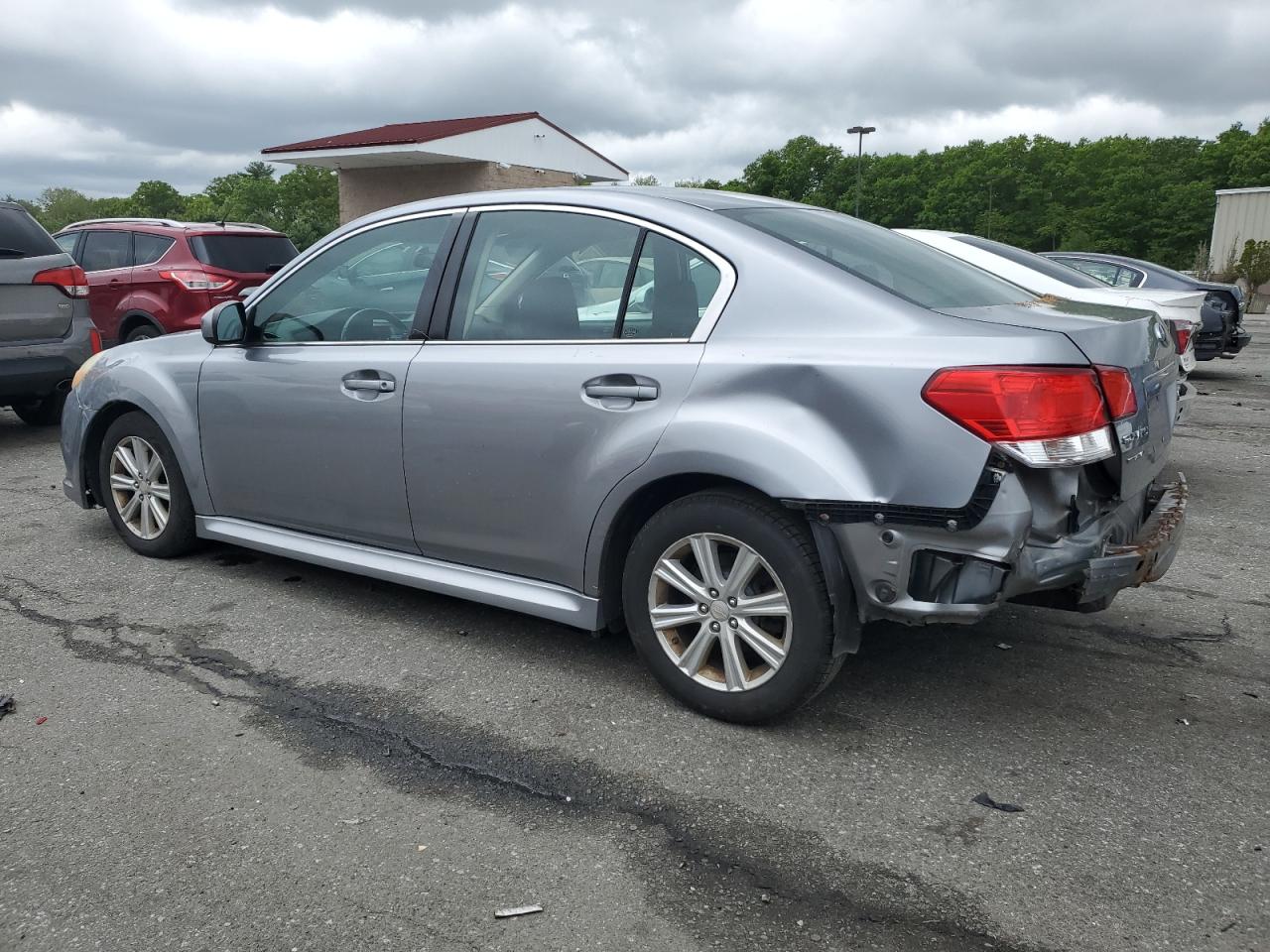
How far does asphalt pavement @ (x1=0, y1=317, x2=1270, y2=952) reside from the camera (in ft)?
7.98

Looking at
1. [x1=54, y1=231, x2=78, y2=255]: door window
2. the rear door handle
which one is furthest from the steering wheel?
[x1=54, y1=231, x2=78, y2=255]: door window

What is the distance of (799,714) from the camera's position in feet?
11.3

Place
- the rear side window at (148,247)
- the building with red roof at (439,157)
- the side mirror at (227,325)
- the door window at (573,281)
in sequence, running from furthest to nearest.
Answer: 1. the building with red roof at (439,157)
2. the rear side window at (148,247)
3. the side mirror at (227,325)
4. the door window at (573,281)

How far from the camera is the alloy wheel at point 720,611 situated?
320 centimetres

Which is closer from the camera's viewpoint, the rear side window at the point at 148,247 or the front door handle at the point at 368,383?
the front door handle at the point at 368,383

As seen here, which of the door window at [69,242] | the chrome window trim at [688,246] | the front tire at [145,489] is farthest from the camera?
the door window at [69,242]

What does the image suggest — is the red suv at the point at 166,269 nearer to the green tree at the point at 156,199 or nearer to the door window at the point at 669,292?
the door window at the point at 669,292

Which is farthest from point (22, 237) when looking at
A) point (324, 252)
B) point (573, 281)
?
point (573, 281)

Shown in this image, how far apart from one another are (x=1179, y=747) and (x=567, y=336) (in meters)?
2.33

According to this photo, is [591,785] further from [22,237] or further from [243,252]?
[243,252]

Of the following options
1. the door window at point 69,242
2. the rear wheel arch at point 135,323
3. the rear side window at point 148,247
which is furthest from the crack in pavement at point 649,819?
the door window at point 69,242

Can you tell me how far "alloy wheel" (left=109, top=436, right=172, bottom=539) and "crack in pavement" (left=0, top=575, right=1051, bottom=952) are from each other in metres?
1.16

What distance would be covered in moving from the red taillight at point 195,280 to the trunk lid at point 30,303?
7.85ft

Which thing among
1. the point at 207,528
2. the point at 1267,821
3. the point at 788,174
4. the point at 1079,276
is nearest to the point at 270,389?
the point at 207,528
